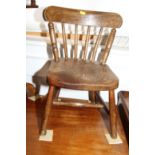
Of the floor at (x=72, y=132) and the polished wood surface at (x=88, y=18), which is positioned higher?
the polished wood surface at (x=88, y=18)

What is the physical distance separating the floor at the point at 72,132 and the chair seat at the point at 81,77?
292mm

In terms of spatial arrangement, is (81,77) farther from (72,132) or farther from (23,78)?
(23,78)

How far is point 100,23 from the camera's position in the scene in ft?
4.25

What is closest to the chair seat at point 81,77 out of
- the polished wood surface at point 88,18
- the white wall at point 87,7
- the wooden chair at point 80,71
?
the wooden chair at point 80,71

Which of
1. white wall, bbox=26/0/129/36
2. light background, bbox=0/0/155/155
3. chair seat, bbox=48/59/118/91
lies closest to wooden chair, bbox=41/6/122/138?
chair seat, bbox=48/59/118/91

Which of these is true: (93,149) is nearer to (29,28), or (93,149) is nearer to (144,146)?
(144,146)

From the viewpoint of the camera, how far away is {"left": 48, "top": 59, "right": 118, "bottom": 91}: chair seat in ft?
3.42

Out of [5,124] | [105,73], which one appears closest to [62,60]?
[105,73]

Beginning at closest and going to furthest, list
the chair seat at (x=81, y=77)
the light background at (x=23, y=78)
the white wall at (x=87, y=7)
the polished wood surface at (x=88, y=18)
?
Result: the light background at (x=23, y=78) → the chair seat at (x=81, y=77) → the polished wood surface at (x=88, y=18) → the white wall at (x=87, y=7)

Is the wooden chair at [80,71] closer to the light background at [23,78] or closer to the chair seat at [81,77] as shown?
the chair seat at [81,77]

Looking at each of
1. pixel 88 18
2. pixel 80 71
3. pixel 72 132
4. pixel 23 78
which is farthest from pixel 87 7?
pixel 23 78

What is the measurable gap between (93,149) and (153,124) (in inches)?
18.3

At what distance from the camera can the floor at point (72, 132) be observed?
1.07m

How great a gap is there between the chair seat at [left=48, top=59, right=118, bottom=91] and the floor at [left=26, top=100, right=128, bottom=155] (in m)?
0.29
